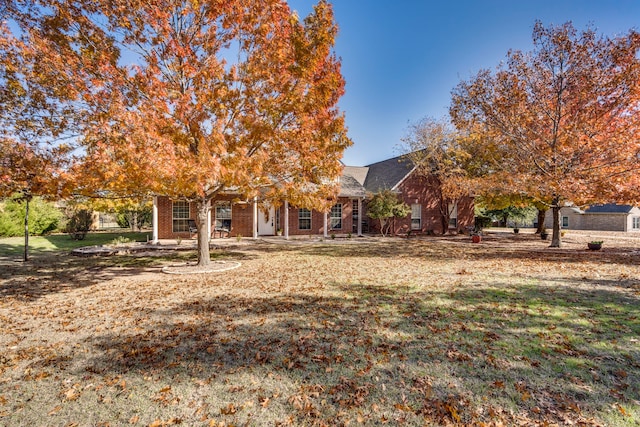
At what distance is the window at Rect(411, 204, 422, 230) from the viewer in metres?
25.1

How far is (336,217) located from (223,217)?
25.7ft

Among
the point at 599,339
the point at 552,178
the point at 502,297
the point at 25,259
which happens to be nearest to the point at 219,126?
the point at 502,297

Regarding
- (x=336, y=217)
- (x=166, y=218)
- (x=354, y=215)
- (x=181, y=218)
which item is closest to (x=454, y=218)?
(x=354, y=215)

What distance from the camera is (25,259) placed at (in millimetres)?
12203

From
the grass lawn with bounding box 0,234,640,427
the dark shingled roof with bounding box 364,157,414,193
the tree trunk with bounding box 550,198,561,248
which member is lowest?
the grass lawn with bounding box 0,234,640,427

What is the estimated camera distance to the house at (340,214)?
1903cm

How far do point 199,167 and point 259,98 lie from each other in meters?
2.68

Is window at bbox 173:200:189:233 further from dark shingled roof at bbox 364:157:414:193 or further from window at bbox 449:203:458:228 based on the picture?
window at bbox 449:203:458:228

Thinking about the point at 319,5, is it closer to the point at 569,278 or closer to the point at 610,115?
the point at 569,278

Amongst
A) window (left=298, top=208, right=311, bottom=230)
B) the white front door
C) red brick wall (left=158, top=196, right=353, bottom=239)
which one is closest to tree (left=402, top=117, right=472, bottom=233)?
red brick wall (left=158, top=196, right=353, bottom=239)

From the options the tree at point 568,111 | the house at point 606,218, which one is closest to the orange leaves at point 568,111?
the tree at point 568,111

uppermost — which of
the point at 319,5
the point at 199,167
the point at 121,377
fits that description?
the point at 319,5

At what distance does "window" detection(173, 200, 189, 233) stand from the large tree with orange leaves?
31.3ft

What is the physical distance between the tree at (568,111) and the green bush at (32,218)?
2575 centimetres
